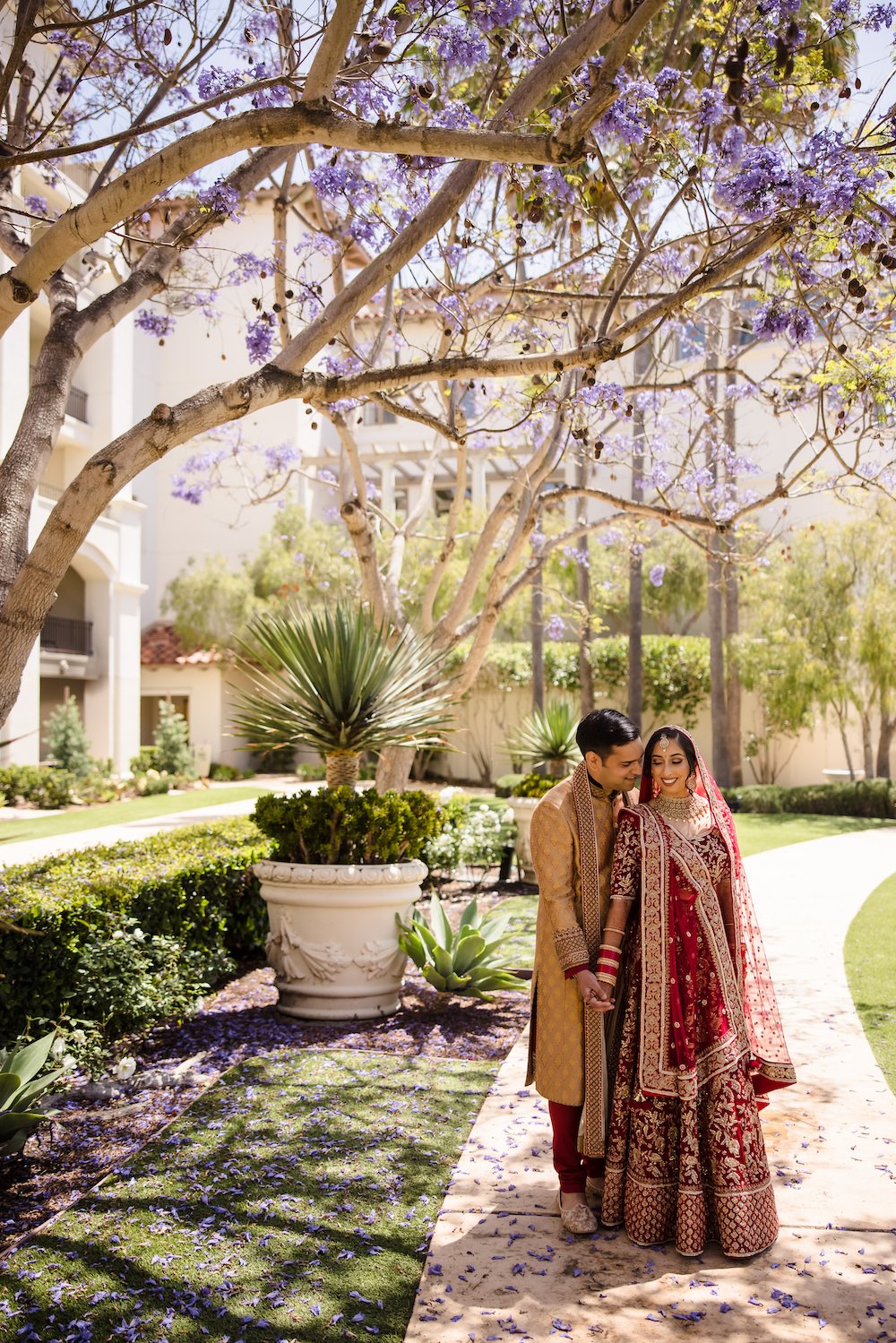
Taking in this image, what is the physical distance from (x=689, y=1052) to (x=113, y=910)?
3.46m

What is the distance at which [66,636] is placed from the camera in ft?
84.3

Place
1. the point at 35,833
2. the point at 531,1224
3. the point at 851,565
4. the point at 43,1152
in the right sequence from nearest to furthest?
the point at 531,1224
the point at 43,1152
the point at 35,833
the point at 851,565

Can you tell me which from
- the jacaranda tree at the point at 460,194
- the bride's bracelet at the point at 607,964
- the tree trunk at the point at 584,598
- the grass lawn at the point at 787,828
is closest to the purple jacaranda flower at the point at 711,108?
the jacaranda tree at the point at 460,194

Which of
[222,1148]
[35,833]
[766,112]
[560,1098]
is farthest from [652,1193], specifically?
[35,833]

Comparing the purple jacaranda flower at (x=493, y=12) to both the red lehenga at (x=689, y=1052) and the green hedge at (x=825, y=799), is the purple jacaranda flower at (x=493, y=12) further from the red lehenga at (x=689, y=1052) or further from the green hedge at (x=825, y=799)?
the green hedge at (x=825, y=799)

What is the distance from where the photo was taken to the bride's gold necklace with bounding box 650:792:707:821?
3814 mm

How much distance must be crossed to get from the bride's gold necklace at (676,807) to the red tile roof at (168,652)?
88.0ft

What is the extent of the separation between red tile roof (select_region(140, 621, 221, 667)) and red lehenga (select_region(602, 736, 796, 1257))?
2691 cm

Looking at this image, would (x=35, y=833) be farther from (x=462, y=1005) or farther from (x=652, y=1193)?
(x=652, y=1193)

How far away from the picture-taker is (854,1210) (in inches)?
155

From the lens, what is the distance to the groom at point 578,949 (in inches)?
148

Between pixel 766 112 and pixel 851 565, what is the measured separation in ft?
52.4

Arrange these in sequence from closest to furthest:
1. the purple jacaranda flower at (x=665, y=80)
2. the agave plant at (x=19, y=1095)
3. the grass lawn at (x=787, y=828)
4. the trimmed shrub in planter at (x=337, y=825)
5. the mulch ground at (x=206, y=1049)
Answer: the agave plant at (x=19, y=1095) → the mulch ground at (x=206, y=1049) → the trimmed shrub in planter at (x=337, y=825) → the purple jacaranda flower at (x=665, y=80) → the grass lawn at (x=787, y=828)

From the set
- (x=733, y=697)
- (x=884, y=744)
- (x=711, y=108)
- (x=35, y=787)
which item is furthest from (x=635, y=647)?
(x=711, y=108)
